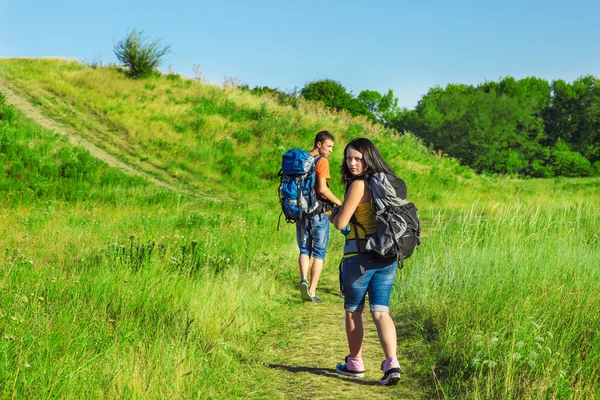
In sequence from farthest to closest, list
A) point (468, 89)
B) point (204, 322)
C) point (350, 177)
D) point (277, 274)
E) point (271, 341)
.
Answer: point (468, 89) → point (277, 274) → point (271, 341) → point (204, 322) → point (350, 177)

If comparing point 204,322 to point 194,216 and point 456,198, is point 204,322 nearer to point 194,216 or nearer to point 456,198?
point 194,216

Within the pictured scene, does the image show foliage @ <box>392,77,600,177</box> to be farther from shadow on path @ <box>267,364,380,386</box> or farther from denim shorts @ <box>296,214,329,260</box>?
shadow on path @ <box>267,364,380,386</box>

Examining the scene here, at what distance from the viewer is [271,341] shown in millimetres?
5836

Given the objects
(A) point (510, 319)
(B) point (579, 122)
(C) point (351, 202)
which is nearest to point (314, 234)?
(A) point (510, 319)

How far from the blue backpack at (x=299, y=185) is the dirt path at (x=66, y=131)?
11895mm

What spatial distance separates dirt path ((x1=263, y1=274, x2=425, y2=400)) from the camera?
175 inches

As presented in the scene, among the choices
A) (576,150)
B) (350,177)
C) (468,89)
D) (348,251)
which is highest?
(468,89)

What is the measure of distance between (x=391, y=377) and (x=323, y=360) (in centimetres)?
102

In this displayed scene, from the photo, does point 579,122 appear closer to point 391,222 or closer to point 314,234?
point 314,234

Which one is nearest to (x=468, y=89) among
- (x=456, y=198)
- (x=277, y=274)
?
(x=456, y=198)

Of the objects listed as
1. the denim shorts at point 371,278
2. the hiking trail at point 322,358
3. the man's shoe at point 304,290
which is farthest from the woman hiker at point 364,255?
the man's shoe at point 304,290

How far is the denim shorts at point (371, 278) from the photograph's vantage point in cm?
432

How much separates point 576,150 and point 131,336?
59.0 meters

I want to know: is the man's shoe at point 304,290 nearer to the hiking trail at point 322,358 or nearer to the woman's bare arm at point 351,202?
the hiking trail at point 322,358
